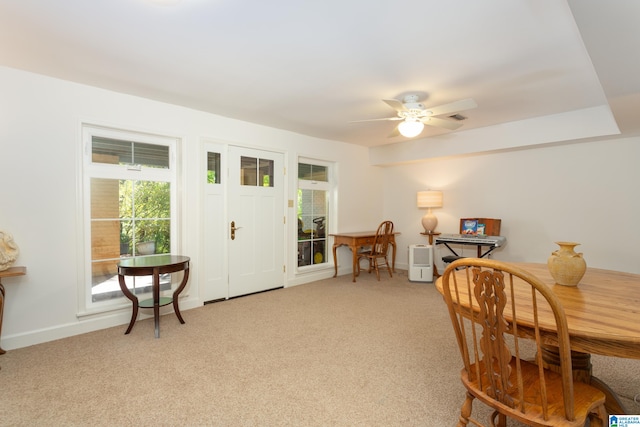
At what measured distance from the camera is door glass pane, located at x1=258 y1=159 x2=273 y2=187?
4.30m

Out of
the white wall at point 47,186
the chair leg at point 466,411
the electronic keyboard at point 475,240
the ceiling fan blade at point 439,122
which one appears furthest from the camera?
the electronic keyboard at point 475,240

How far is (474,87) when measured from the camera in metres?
2.93

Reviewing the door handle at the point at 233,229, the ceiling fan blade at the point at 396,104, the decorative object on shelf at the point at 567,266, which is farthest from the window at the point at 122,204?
the decorative object on shelf at the point at 567,266

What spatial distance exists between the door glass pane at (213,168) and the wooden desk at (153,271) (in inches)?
42.3

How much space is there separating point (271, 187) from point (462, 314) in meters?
3.35

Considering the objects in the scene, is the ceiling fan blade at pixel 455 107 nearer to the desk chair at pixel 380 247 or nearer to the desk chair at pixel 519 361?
the desk chair at pixel 519 361

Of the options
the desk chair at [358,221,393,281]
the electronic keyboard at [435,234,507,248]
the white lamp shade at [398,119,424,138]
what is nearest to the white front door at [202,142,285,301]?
the desk chair at [358,221,393,281]

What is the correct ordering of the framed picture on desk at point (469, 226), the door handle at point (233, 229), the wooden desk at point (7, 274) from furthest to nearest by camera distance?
the framed picture on desk at point (469, 226), the door handle at point (233, 229), the wooden desk at point (7, 274)

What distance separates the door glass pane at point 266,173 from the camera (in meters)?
4.30

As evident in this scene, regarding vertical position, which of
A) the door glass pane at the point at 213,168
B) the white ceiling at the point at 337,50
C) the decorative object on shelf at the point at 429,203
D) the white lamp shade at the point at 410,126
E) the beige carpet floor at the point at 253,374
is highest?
the white ceiling at the point at 337,50

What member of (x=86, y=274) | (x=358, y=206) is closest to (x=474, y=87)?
(x=358, y=206)

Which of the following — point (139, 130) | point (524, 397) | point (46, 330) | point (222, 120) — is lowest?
point (46, 330)

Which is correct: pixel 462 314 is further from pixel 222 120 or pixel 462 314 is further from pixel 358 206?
pixel 358 206

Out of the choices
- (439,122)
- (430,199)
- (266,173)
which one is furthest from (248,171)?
(430,199)
